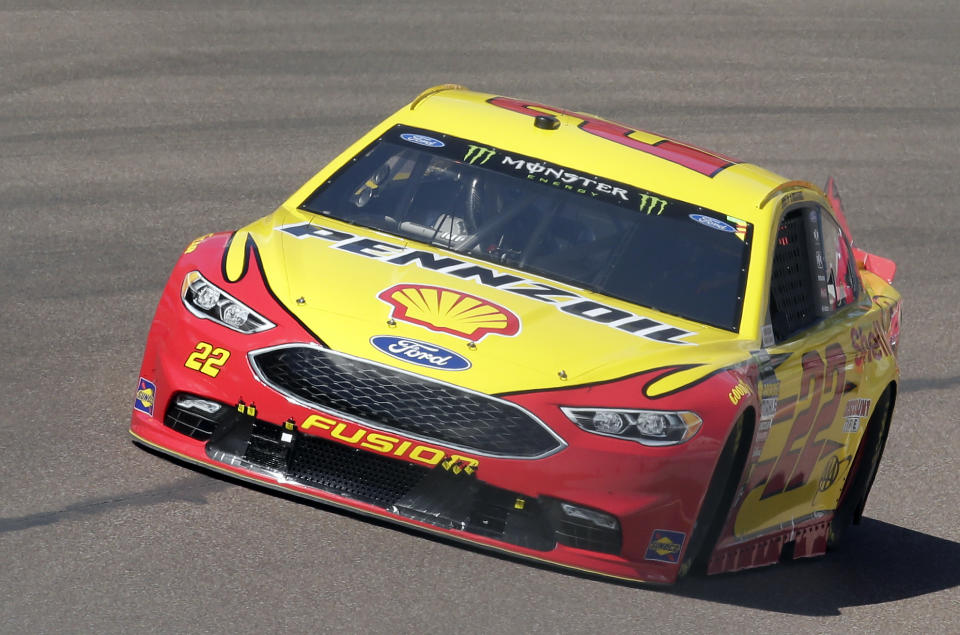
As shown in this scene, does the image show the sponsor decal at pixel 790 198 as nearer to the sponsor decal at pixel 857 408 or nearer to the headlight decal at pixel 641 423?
the sponsor decal at pixel 857 408

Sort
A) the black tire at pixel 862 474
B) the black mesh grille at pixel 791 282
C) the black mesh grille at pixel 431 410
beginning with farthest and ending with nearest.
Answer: the black tire at pixel 862 474, the black mesh grille at pixel 791 282, the black mesh grille at pixel 431 410

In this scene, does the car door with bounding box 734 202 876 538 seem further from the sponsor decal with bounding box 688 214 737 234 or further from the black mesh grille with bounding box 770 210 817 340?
the sponsor decal with bounding box 688 214 737 234

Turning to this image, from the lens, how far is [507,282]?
20.1ft

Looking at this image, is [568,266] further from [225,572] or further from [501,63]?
[501,63]

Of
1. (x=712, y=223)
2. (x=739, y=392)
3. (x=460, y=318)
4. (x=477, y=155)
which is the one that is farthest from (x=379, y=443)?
(x=712, y=223)

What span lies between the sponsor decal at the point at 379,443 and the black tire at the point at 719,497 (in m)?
0.95

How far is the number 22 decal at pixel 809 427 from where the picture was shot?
20.9ft

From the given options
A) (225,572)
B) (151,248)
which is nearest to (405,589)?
(225,572)

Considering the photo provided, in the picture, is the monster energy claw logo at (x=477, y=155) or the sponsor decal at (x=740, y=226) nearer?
the sponsor decal at (x=740, y=226)

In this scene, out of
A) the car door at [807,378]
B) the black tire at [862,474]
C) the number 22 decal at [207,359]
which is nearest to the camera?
the number 22 decal at [207,359]

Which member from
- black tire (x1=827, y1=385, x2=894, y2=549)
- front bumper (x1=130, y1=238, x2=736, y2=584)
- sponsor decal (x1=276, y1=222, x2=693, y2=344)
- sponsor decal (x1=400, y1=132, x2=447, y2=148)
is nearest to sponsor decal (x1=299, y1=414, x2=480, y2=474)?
front bumper (x1=130, y1=238, x2=736, y2=584)

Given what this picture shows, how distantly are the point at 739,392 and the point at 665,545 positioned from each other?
0.60 metres

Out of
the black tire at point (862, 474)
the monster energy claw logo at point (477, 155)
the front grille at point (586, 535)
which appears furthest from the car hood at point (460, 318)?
the black tire at point (862, 474)

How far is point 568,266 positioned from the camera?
6.43 m
